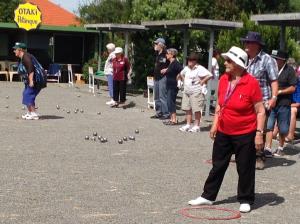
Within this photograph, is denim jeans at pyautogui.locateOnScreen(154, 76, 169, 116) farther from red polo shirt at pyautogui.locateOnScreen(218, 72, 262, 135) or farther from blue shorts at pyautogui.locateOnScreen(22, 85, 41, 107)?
red polo shirt at pyautogui.locateOnScreen(218, 72, 262, 135)

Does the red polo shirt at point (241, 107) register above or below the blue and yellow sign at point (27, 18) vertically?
below

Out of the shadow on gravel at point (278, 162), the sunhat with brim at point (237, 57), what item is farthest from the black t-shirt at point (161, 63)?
the sunhat with brim at point (237, 57)

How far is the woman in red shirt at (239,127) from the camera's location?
23.1 ft

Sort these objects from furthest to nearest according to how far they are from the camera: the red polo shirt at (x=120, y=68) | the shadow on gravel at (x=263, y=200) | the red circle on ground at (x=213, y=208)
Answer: the red polo shirt at (x=120, y=68)
the shadow on gravel at (x=263, y=200)
the red circle on ground at (x=213, y=208)

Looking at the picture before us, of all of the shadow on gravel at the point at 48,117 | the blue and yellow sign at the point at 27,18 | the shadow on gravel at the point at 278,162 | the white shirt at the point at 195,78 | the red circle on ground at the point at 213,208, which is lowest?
the shadow on gravel at the point at 48,117

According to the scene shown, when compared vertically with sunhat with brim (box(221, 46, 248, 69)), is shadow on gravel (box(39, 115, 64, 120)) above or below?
below

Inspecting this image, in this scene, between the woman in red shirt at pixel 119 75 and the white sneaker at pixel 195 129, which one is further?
the woman in red shirt at pixel 119 75

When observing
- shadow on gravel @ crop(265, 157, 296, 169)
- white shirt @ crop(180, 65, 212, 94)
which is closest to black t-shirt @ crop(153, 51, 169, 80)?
white shirt @ crop(180, 65, 212, 94)

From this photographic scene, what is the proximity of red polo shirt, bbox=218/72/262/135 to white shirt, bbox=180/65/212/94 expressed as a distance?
649cm

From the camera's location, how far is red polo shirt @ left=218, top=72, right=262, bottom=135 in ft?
23.0

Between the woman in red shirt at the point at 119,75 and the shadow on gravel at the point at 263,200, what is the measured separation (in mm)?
11288

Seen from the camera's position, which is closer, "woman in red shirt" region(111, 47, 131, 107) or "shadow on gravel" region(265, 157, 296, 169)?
"shadow on gravel" region(265, 157, 296, 169)

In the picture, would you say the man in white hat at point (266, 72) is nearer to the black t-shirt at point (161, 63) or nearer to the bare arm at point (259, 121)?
the bare arm at point (259, 121)

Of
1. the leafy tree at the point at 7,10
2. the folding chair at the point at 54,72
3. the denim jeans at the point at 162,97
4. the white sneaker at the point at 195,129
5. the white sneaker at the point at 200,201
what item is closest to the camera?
the white sneaker at the point at 200,201
